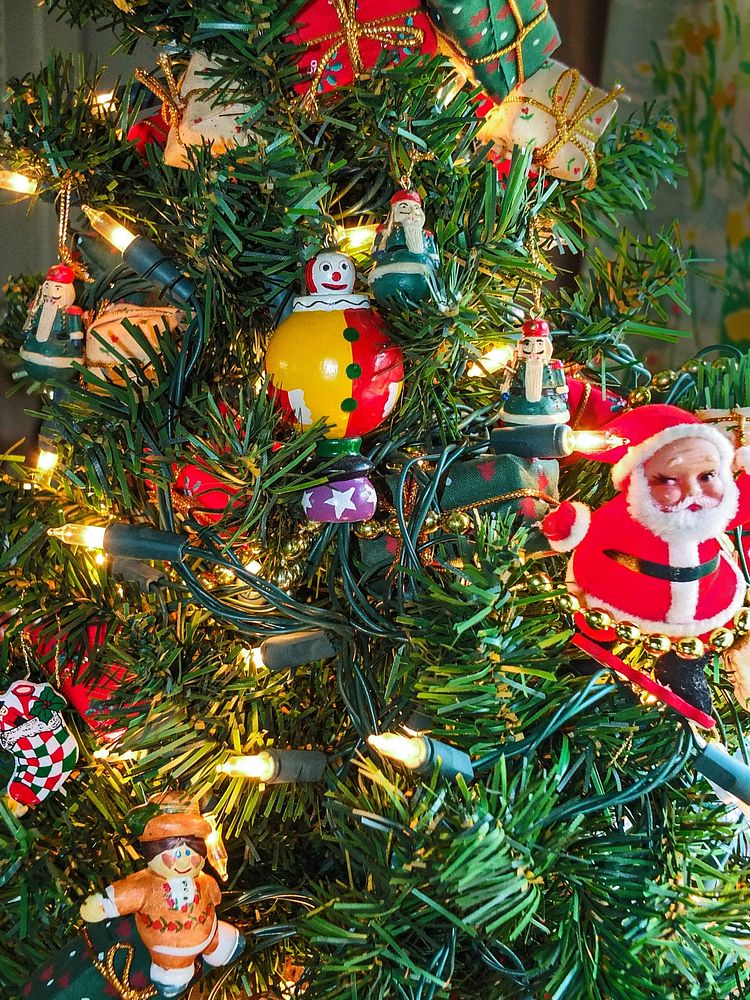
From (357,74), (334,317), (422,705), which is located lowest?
(422,705)

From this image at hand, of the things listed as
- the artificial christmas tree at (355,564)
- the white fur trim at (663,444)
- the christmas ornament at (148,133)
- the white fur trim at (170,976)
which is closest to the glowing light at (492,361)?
the artificial christmas tree at (355,564)

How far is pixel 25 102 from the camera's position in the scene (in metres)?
0.46

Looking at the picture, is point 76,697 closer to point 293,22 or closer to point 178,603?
point 178,603

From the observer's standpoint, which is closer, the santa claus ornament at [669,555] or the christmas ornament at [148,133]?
the santa claus ornament at [669,555]

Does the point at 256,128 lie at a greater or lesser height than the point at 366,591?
greater

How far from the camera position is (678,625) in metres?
0.36

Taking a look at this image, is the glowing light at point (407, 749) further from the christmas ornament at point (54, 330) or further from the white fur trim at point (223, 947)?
the christmas ornament at point (54, 330)

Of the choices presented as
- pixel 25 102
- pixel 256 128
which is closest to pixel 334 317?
pixel 256 128

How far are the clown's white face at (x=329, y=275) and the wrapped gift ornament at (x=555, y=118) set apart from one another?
0.41ft

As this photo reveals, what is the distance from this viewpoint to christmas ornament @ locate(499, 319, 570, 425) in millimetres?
387

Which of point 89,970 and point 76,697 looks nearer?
point 89,970

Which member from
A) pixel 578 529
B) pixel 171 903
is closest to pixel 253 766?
pixel 171 903

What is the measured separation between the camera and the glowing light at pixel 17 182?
0.47m

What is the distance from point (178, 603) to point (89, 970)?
17 centimetres
